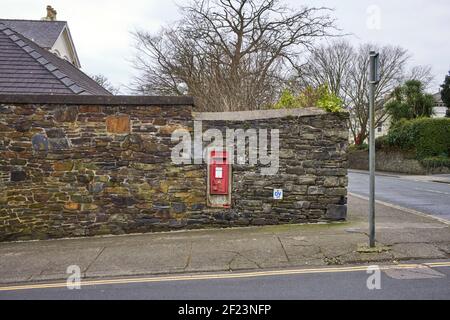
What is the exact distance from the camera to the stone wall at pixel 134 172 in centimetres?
874

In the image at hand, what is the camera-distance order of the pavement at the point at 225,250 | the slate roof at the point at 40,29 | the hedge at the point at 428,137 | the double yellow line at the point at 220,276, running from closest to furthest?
the double yellow line at the point at 220,276 < the pavement at the point at 225,250 < the slate roof at the point at 40,29 < the hedge at the point at 428,137

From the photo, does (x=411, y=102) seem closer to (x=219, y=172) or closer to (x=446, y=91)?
(x=446, y=91)

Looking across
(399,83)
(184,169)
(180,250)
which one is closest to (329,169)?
(184,169)

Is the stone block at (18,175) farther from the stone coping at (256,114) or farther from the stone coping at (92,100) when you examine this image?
the stone coping at (256,114)

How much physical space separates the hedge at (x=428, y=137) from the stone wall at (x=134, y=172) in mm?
25602

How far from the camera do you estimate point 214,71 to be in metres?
17.5

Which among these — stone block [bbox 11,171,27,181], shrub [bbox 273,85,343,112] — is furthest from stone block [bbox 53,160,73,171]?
shrub [bbox 273,85,343,112]

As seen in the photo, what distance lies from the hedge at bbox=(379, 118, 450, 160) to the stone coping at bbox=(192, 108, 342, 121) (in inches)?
1018

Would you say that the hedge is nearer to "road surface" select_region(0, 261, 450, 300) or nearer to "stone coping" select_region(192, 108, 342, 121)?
"stone coping" select_region(192, 108, 342, 121)

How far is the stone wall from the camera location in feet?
28.7

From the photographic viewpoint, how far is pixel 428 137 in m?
30.8

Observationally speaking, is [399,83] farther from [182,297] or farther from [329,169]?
[182,297]

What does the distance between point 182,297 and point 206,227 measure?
160 inches

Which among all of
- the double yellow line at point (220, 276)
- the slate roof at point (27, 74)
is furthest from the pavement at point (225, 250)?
the slate roof at point (27, 74)
